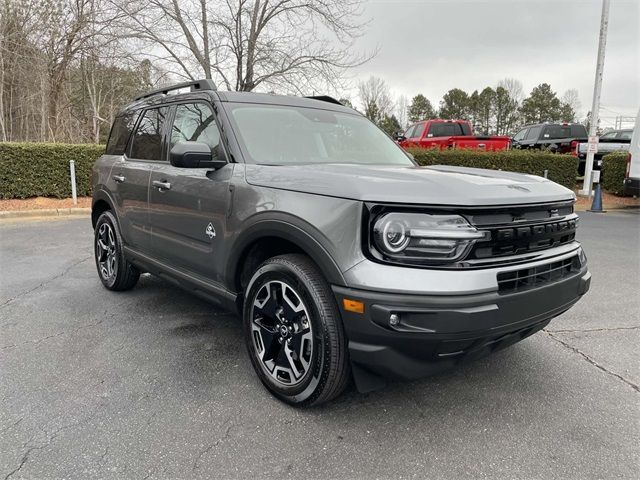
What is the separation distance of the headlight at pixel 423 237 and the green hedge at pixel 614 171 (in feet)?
46.7

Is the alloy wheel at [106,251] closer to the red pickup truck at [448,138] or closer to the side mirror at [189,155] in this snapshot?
the side mirror at [189,155]

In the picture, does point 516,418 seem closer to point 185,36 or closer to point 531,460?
point 531,460

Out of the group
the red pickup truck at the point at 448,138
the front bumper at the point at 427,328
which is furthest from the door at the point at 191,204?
the red pickup truck at the point at 448,138

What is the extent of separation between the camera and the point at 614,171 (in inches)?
542

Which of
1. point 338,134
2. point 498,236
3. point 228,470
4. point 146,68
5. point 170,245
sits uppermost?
point 146,68

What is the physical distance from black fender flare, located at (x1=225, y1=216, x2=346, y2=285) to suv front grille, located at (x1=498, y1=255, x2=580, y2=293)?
780 mm

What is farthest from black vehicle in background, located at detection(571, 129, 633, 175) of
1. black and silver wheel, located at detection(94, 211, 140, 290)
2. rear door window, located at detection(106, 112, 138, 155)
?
black and silver wheel, located at detection(94, 211, 140, 290)

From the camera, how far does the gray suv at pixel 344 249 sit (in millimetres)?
2080

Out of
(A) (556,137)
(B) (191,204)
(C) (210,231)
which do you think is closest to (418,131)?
(A) (556,137)

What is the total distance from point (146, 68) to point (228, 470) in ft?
56.4

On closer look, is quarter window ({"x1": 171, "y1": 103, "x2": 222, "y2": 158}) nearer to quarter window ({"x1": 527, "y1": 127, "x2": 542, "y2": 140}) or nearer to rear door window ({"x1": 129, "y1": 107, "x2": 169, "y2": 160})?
rear door window ({"x1": 129, "y1": 107, "x2": 169, "y2": 160})

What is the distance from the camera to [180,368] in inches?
122

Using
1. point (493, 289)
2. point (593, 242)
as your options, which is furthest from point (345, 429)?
point (593, 242)

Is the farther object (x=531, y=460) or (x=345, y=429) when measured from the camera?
(x=345, y=429)
